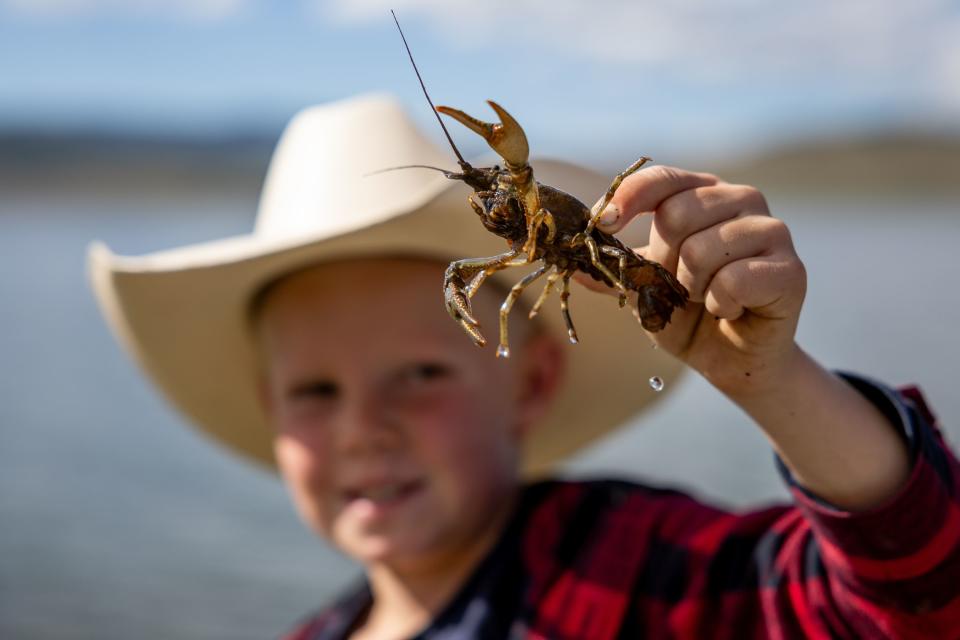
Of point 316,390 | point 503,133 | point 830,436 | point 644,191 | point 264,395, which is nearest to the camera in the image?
point 503,133

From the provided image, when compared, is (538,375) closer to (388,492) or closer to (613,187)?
(388,492)

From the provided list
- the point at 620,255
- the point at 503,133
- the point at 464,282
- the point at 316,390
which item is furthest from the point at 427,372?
the point at 503,133

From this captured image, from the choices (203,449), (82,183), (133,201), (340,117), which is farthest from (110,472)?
(82,183)

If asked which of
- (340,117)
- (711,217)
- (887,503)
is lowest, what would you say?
(887,503)

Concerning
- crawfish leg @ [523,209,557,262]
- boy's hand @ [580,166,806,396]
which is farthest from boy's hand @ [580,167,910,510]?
crawfish leg @ [523,209,557,262]

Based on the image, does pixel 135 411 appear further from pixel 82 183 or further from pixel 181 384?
pixel 82 183

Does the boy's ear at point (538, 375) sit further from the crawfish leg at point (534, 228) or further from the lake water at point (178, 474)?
the crawfish leg at point (534, 228)
